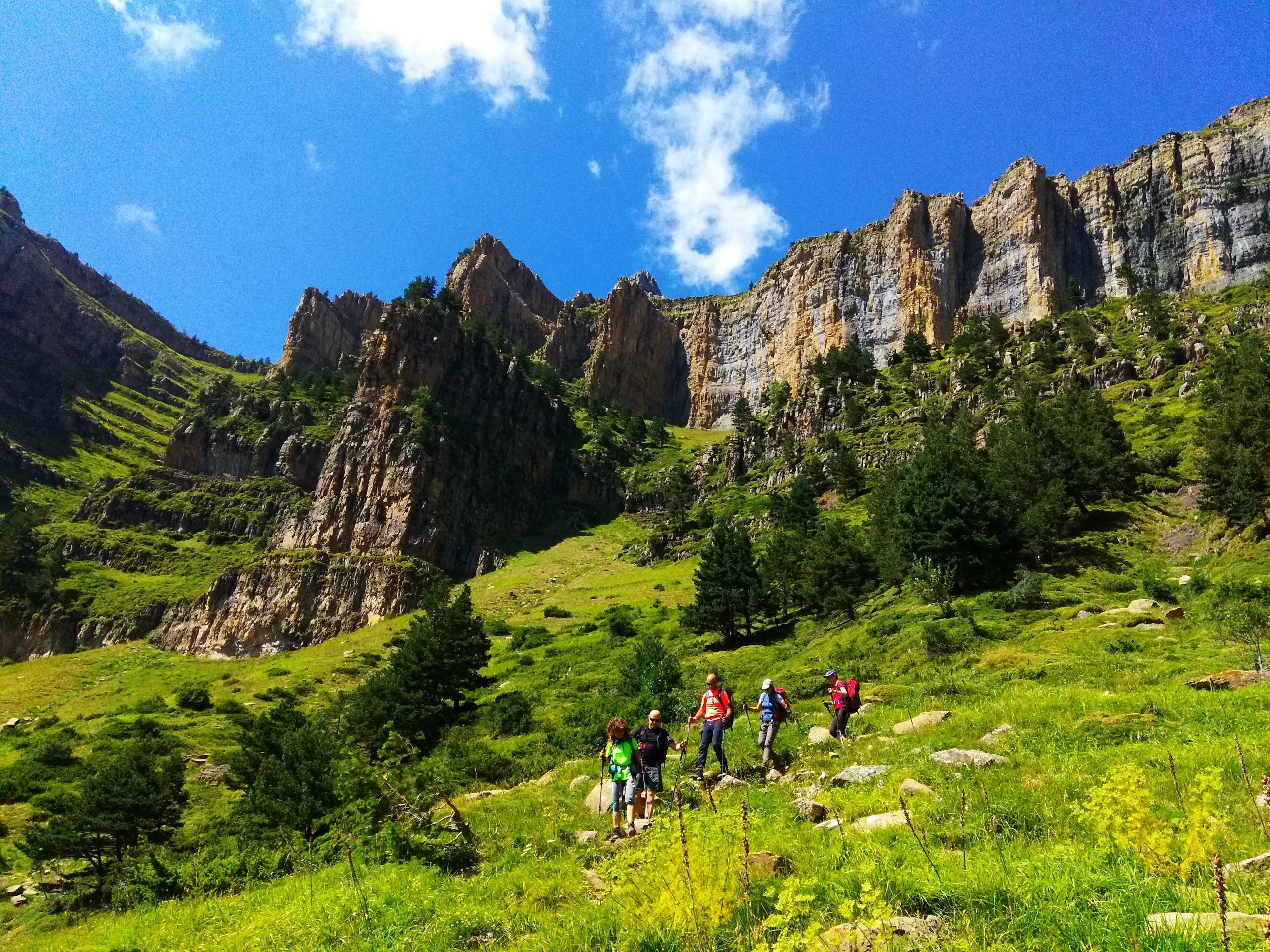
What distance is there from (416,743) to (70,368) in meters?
207

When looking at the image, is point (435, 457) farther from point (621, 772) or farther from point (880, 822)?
point (880, 822)

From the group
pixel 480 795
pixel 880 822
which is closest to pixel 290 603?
pixel 480 795

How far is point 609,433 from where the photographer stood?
146875mm

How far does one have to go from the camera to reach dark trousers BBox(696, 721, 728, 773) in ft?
42.1

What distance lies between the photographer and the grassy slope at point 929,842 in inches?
185

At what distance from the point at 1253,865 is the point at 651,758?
828 cm

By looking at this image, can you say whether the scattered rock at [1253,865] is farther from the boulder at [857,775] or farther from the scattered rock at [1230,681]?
the scattered rock at [1230,681]

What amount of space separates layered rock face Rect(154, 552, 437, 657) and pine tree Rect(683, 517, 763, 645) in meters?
53.2

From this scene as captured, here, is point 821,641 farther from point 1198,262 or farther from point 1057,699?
point 1198,262

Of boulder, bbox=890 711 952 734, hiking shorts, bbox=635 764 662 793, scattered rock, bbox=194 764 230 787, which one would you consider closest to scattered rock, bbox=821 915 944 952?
hiking shorts, bbox=635 764 662 793

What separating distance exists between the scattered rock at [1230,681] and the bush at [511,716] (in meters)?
24.6

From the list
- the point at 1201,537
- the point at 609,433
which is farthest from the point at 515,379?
the point at 1201,537

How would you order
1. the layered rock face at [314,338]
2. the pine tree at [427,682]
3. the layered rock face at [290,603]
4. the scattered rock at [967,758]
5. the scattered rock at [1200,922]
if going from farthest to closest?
1. the layered rock face at [314,338]
2. the layered rock face at [290,603]
3. the pine tree at [427,682]
4. the scattered rock at [967,758]
5. the scattered rock at [1200,922]

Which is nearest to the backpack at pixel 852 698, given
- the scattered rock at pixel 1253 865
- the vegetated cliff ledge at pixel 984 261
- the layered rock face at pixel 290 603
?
the scattered rock at pixel 1253 865
